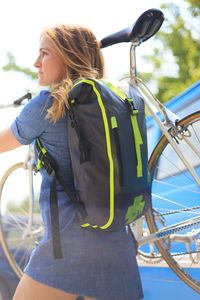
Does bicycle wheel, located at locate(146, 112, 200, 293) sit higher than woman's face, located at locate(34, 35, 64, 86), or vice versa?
woman's face, located at locate(34, 35, 64, 86)

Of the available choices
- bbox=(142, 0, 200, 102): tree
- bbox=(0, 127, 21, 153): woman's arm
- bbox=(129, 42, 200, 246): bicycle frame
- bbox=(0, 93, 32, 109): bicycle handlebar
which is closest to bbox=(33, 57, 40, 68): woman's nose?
bbox=(0, 127, 21, 153): woman's arm

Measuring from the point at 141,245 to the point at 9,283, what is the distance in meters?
1.13

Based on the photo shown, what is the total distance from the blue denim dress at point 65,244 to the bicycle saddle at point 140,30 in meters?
0.58

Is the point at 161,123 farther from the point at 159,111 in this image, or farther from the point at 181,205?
the point at 181,205

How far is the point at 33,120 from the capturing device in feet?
6.91

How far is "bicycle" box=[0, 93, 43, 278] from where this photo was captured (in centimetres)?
312

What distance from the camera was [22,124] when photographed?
2.12 metres

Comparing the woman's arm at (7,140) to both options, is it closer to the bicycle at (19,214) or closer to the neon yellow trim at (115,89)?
the neon yellow trim at (115,89)

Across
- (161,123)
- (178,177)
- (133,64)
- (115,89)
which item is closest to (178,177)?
(178,177)

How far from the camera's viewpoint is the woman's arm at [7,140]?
2172 millimetres

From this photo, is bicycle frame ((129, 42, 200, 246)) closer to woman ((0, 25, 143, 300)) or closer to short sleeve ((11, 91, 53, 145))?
woman ((0, 25, 143, 300))

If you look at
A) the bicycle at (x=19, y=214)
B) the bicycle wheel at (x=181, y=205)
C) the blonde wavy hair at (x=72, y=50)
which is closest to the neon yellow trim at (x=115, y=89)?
the blonde wavy hair at (x=72, y=50)

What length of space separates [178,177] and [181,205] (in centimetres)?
15

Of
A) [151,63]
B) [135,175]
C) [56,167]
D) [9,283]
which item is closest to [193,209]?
[135,175]
